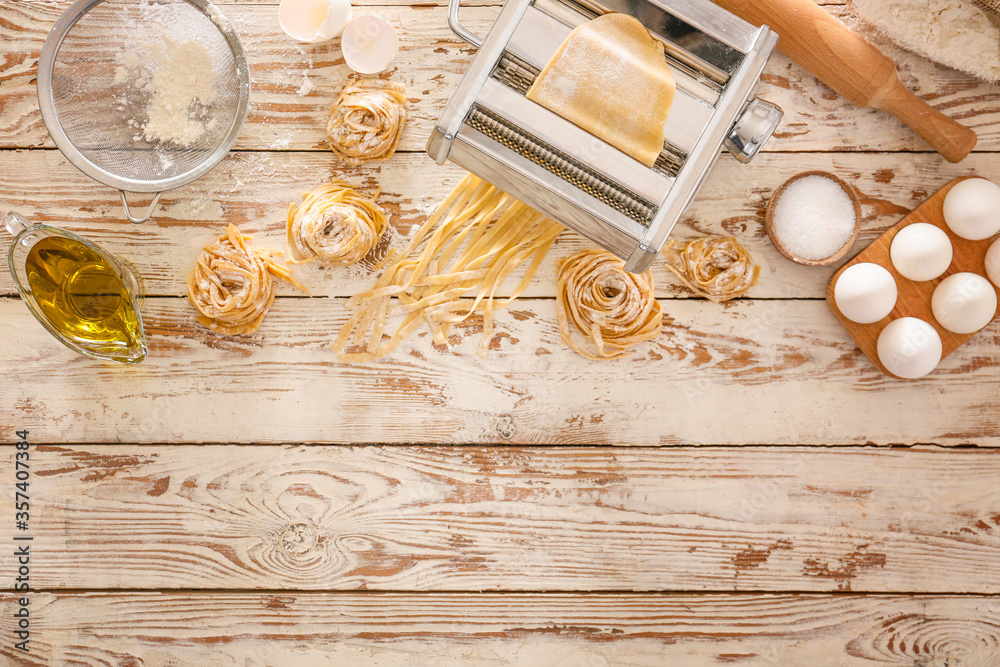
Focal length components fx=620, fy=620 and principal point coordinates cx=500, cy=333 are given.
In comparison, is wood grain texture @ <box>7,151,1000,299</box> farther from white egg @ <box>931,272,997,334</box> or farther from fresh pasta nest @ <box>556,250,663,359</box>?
white egg @ <box>931,272,997,334</box>

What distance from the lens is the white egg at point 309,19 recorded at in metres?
1.21

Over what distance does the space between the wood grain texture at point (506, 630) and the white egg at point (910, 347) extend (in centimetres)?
49

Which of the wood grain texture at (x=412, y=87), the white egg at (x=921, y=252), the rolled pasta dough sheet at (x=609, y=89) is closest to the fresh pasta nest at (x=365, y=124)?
the wood grain texture at (x=412, y=87)

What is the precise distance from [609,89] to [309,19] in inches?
26.5

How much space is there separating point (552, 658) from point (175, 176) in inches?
48.2

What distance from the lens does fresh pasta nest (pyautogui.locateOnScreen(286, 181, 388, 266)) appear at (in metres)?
1.16

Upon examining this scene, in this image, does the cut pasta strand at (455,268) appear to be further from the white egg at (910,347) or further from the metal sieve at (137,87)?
the white egg at (910,347)

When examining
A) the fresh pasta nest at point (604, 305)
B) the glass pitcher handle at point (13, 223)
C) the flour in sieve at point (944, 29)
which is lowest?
the glass pitcher handle at point (13, 223)

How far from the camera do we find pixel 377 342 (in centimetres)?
126

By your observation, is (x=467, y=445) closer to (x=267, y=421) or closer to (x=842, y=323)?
(x=267, y=421)

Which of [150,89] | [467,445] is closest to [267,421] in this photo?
[467,445]

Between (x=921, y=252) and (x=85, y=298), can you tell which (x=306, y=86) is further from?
(x=921, y=252)

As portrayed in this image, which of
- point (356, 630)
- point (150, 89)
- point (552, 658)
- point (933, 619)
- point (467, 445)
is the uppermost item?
point (150, 89)

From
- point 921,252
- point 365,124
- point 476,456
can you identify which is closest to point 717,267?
point 921,252
